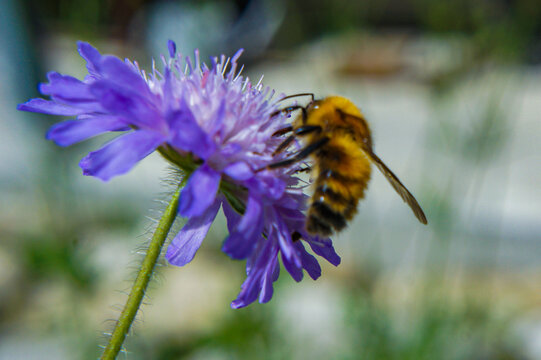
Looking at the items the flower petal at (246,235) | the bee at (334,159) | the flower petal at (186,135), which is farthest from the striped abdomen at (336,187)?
the flower petal at (186,135)

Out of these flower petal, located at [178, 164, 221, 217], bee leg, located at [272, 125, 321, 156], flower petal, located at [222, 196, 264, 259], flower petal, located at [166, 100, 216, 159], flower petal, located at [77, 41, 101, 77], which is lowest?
flower petal, located at [222, 196, 264, 259]

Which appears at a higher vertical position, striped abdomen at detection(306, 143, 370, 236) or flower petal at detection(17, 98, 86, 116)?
flower petal at detection(17, 98, 86, 116)

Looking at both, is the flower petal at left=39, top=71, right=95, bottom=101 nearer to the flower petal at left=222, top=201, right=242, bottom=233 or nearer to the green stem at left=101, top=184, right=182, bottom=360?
the green stem at left=101, top=184, right=182, bottom=360

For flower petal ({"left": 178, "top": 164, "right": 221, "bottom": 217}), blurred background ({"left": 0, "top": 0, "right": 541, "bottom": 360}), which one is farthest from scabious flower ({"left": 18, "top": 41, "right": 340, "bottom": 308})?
blurred background ({"left": 0, "top": 0, "right": 541, "bottom": 360})

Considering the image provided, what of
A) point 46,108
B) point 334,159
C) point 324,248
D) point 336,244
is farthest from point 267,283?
point 336,244

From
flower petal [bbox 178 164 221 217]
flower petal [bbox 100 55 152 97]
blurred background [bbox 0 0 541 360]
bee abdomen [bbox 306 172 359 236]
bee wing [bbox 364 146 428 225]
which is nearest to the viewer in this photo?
flower petal [bbox 178 164 221 217]

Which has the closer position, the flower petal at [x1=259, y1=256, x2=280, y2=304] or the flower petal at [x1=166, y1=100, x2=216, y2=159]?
the flower petal at [x1=166, y1=100, x2=216, y2=159]

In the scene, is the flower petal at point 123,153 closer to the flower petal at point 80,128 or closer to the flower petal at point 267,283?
the flower petal at point 80,128

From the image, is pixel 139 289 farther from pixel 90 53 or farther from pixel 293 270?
pixel 90 53
